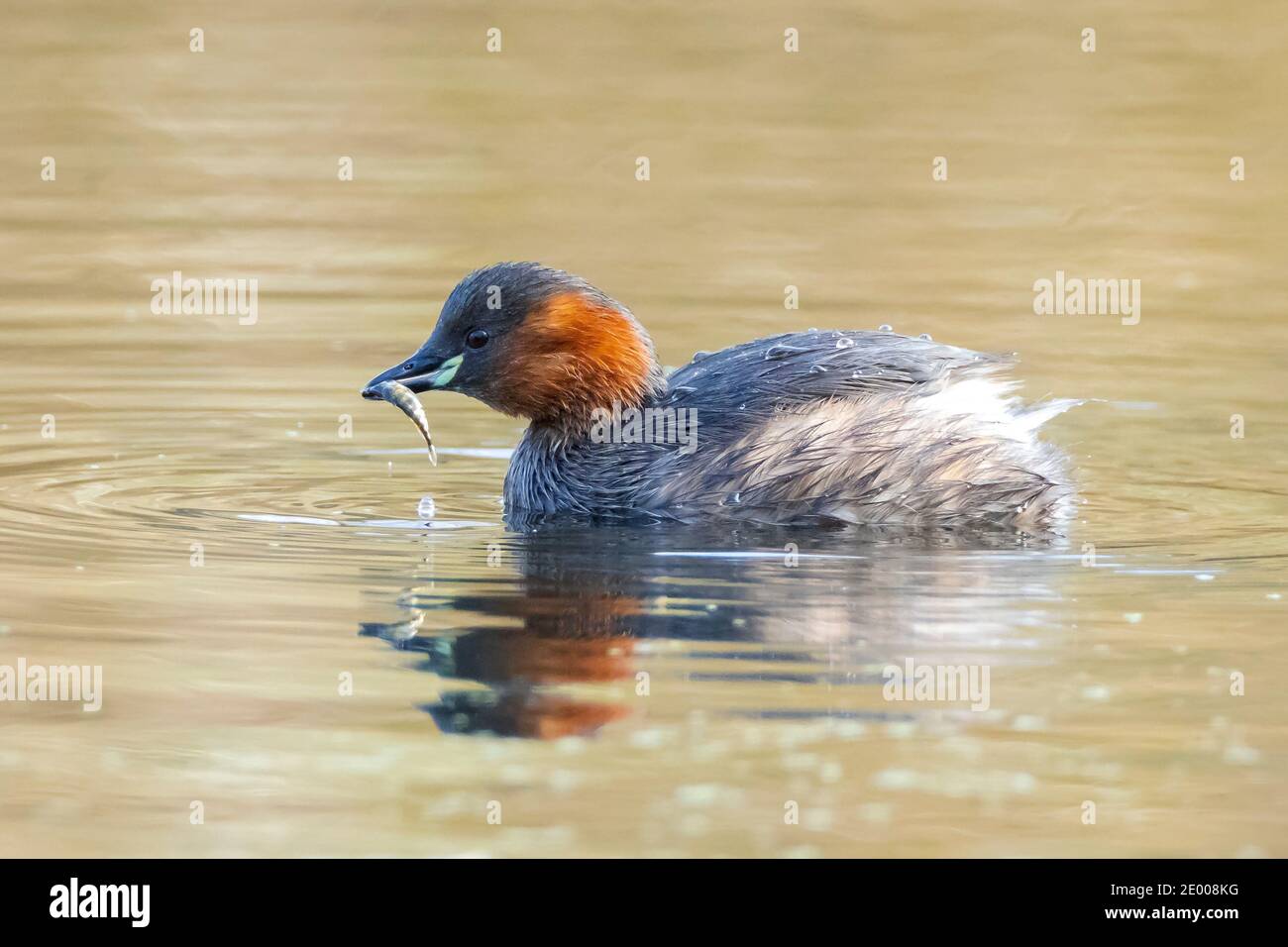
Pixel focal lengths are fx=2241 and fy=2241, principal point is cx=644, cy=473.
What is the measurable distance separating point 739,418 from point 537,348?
0.96m

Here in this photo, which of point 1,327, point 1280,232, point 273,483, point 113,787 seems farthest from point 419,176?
point 113,787

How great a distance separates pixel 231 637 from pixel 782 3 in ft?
50.1

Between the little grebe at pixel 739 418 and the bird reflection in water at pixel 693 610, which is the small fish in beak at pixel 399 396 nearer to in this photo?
the little grebe at pixel 739 418

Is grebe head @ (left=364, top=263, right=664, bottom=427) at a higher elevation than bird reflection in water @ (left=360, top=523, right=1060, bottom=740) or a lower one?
higher

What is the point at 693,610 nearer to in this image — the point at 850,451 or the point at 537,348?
the point at 850,451

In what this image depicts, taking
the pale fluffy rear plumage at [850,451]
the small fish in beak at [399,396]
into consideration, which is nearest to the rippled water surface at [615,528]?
the pale fluffy rear plumage at [850,451]

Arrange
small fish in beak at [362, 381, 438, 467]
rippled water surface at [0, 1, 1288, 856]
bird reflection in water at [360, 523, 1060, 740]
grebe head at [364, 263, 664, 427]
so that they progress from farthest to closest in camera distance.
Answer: grebe head at [364, 263, 664, 427]
small fish in beak at [362, 381, 438, 467]
bird reflection in water at [360, 523, 1060, 740]
rippled water surface at [0, 1, 1288, 856]

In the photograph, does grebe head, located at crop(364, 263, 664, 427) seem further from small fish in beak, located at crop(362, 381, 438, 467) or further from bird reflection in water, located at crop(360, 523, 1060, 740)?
bird reflection in water, located at crop(360, 523, 1060, 740)

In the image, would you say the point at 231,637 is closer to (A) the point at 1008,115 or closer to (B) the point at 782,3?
(A) the point at 1008,115

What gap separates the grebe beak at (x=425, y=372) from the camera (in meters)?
8.88

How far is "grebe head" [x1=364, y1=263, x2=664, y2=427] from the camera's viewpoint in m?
8.98

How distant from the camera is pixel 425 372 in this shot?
8961 millimetres

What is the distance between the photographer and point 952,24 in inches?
802

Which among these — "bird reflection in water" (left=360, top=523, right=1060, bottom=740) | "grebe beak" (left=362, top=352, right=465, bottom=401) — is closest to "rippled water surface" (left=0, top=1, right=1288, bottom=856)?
"bird reflection in water" (left=360, top=523, right=1060, bottom=740)
